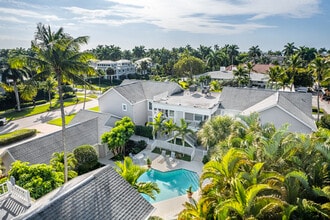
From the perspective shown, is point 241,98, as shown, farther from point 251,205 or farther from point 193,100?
point 251,205

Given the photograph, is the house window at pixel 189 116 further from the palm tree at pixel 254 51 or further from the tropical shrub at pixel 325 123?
the palm tree at pixel 254 51

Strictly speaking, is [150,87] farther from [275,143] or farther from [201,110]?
[275,143]

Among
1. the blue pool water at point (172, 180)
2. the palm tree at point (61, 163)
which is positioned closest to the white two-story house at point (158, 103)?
the blue pool water at point (172, 180)

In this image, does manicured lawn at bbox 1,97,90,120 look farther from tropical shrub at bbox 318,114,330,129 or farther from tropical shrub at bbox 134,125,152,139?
tropical shrub at bbox 318,114,330,129

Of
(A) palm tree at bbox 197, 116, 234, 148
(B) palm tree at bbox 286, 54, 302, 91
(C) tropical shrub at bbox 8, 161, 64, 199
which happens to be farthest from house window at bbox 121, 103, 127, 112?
(B) palm tree at bbox 286, 54, 302, 91

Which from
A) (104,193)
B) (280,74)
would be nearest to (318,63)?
(280,74)

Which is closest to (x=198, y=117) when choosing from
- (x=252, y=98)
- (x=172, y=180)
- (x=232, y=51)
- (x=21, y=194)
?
(x=252, y=98)
